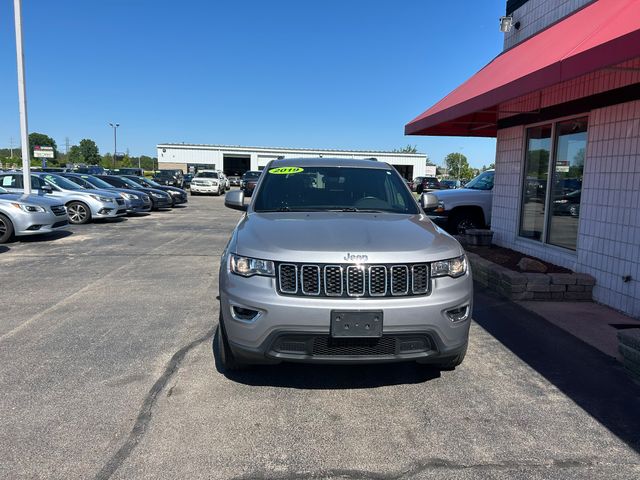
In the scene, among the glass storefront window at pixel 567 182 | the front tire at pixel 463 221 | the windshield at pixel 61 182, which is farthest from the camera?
the windshield at pixel 61 182

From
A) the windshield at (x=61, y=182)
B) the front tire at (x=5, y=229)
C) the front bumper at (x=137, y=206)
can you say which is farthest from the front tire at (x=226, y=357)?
the front bumper at (x=137, y=206)

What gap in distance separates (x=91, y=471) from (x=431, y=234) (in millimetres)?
2782

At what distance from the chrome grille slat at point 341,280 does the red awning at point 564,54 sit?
9.00 feet

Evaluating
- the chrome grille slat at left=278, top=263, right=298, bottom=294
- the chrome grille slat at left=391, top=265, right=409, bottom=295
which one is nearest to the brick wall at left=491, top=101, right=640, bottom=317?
the chrome grille slat at left=391, top=265, right=409, bottom=295

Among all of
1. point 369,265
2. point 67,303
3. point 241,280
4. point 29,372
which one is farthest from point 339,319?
point 67,303

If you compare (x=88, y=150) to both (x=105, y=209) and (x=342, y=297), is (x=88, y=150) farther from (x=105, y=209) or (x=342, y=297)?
(x=342, y=297)

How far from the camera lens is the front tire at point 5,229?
1063 cm

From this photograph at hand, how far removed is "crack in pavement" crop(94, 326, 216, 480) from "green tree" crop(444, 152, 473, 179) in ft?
303

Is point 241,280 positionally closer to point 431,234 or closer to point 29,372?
point 431,234

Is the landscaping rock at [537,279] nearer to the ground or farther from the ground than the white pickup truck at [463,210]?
nearer to the ground

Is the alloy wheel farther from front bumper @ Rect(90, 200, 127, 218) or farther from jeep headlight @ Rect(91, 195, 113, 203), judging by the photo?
jeep headlight @ Rect(91, 195, 113, 203)

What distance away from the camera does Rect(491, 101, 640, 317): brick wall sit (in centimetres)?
571

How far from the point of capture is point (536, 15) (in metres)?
8.71

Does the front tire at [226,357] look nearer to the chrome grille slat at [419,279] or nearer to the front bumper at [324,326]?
the front bumper at [324,326]
